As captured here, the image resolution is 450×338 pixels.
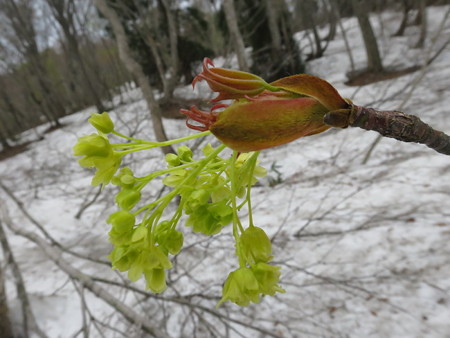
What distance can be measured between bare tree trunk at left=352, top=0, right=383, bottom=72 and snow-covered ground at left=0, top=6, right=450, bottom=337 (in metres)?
4.23

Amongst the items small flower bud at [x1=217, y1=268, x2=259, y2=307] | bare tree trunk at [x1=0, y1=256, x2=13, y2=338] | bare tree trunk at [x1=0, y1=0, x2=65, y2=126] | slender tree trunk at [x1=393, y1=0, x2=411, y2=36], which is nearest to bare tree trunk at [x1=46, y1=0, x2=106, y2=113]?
bare tree trunk at [x1=0, y1=0, x2=65, y2=126]

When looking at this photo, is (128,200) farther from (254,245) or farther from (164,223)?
(254,245)

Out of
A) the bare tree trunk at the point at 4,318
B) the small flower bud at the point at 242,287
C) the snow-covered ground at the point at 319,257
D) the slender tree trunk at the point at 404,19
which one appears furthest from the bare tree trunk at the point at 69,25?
the small flower bud at the point at 242,287

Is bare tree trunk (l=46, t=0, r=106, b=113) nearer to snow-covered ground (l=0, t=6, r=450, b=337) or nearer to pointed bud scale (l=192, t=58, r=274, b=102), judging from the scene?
snow-covered ground (l=0, t=6, r=450, b=337)

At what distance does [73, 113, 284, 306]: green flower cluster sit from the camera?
1.70 feet

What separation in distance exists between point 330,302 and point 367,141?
3.54 meters

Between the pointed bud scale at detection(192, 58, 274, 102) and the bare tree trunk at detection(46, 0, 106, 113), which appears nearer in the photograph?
the pointed bud scale at detection(192, 58, 274, 102)

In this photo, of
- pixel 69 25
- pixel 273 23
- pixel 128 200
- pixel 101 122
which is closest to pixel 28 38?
pixel 69 25

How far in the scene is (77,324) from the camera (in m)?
3.11

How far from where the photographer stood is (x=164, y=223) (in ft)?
1.88

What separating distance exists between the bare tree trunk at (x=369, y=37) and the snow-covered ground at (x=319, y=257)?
4228mm

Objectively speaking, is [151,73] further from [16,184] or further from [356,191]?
[356,191]

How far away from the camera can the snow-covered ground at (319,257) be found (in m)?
2.59

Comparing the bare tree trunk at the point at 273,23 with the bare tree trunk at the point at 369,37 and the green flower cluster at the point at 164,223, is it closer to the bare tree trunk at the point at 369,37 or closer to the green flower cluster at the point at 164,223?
the bare tree trunk at the point at 369,37
